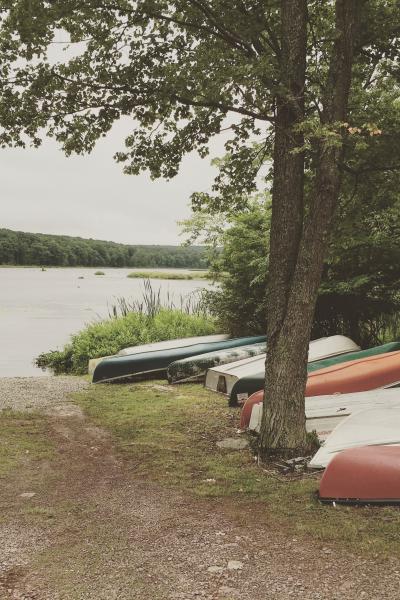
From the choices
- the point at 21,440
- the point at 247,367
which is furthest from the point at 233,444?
the point at 247,367

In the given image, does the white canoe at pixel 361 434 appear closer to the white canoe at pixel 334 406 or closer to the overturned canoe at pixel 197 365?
the white canoe at pixel 334 406

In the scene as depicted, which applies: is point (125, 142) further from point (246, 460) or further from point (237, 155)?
point (246, 460)

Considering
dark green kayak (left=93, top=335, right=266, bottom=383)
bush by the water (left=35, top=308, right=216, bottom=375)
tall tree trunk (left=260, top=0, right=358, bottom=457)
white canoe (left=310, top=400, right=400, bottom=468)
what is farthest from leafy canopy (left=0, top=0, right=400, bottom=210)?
bush by the water (left=35, top=308, right=216, bottom=375)

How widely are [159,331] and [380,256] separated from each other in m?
6.29

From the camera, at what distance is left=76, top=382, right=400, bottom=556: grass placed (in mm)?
3996

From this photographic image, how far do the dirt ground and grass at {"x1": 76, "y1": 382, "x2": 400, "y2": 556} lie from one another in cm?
15

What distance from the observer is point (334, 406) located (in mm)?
6836

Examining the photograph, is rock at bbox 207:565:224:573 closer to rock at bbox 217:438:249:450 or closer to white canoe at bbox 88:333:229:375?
rock at bbox 217:438:249:450

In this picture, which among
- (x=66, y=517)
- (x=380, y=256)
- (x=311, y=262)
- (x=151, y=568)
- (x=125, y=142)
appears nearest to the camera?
(x=151, y=568)

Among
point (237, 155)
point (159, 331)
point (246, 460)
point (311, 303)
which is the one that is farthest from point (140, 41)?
point (159, 331)

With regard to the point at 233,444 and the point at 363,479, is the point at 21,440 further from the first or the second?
the point at 363,479

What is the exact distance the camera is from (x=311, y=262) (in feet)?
17.3

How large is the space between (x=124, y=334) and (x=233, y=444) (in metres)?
8.12

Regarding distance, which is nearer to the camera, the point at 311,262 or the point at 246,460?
the point at 311,262
